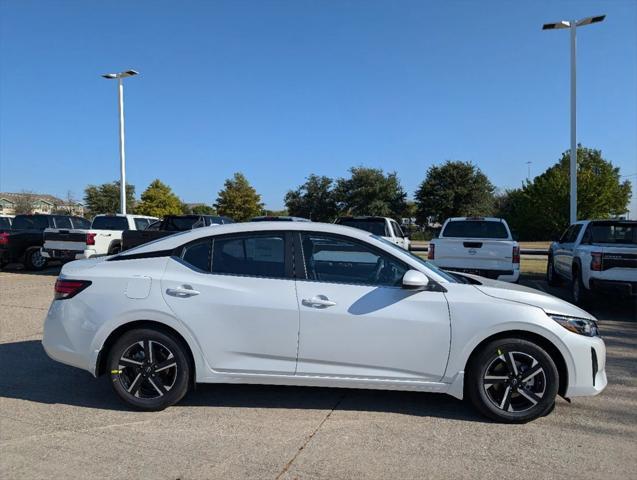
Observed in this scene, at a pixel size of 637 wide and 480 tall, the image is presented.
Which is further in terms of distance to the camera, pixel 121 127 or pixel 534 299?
pixel 121 127

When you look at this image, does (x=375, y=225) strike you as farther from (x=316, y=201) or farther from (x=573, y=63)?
(x=316, y=201)

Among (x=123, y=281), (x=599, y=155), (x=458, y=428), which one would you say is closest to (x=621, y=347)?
(x=458, y=428)

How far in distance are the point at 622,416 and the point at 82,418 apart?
456cm

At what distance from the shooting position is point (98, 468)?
10.6 ft

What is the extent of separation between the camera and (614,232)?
31.8ft

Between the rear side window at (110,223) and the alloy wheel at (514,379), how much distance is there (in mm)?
12999

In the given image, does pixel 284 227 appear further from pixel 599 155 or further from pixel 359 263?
pixel 599 155

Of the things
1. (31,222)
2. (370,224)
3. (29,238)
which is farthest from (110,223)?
(370,224)

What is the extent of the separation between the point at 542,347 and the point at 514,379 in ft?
1.18

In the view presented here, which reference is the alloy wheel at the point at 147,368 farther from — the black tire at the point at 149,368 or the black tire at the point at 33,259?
the black tire at the point at 33,259

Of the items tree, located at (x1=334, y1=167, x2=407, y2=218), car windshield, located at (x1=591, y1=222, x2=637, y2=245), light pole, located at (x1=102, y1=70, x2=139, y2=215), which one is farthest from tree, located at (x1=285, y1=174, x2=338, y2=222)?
car windshield, located at (x1=591, y1=222, x2=637, y2=245)

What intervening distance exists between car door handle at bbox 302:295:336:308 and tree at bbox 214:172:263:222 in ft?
180

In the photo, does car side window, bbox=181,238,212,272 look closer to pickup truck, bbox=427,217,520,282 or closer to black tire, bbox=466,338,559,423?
black tire, bbox=466,338,559,423

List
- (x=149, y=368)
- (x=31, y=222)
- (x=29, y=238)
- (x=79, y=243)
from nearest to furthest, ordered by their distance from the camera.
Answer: (x=149, y=368) < (x=79, y=243) < (x=29, y=238) < (x=31, y=222)
